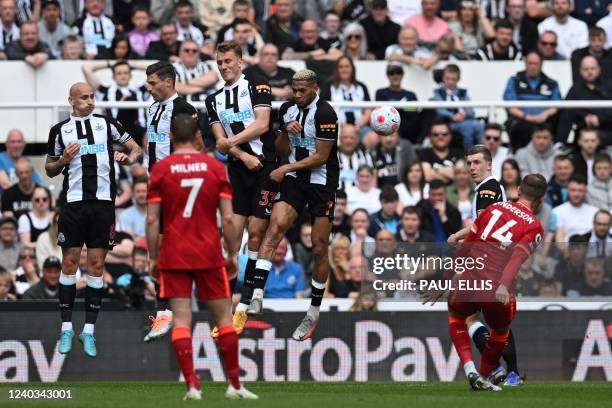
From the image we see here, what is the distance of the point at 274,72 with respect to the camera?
2277cm

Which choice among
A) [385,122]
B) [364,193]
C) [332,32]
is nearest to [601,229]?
[364,193]

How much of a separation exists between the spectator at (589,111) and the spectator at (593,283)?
11.9 ft

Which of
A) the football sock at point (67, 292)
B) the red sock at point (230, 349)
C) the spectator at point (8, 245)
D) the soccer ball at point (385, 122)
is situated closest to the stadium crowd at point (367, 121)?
the spectator at point (8, 245)

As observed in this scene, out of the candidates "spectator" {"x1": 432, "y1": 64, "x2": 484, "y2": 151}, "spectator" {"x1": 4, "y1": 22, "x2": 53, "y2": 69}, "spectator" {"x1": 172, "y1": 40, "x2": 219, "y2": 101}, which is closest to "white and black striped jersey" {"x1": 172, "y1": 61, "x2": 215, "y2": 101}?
"spectator" {"x1": 172, "y1": 40, "x2": 219, "y2": 101}

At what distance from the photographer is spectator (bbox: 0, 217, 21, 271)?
2080cm

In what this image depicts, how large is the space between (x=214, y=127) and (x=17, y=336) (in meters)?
4.43

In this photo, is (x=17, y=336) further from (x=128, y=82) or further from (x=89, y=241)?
(x=128, y=82)

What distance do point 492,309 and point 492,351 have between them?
54cm

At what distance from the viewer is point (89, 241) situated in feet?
54.2

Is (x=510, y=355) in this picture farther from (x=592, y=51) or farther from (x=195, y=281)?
(x=592, y=51)

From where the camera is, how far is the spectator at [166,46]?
2333 centimetres

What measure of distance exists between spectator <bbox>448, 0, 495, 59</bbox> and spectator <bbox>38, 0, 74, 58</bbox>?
6.50 m

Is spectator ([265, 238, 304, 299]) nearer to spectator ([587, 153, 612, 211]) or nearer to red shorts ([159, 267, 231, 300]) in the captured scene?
spectator ([587, 153, 612, 211])

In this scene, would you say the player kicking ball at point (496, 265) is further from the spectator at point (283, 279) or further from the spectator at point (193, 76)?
the spectator at point (193, 76)
